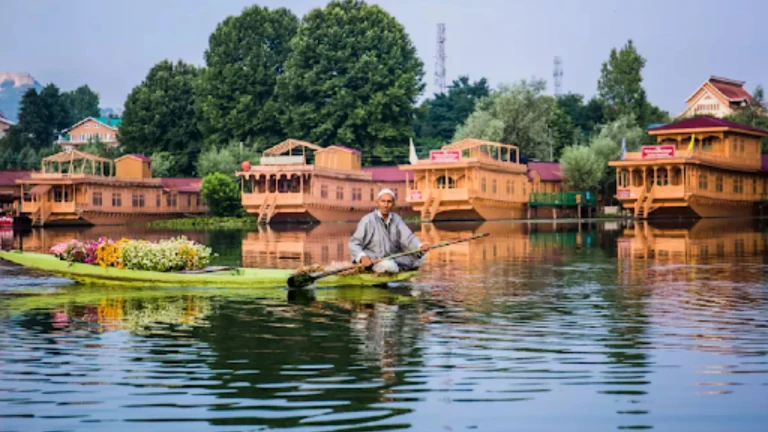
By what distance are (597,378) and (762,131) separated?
6794 cm

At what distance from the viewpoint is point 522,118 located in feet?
273

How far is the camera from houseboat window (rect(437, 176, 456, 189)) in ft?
236

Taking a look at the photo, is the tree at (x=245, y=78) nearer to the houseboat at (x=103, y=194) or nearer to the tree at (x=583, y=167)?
the houseboat at (x=103, y=194)

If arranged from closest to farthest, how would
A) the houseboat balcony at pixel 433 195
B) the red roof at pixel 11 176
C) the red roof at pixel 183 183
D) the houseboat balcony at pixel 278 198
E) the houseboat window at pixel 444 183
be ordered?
the houseboat balcony at pixel 433 195, the houseboat window at pixel 444 183, the houseboat balcony at pixel 278 198, the red roof at pixel 11 176, the red roof at pixel 183 183

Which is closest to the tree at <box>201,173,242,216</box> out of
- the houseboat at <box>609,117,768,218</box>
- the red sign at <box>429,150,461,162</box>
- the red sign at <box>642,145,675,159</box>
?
the red sign at <box>429,150,461,162</box>

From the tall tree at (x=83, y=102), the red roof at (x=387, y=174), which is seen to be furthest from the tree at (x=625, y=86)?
the tall tree at (x=83, y=102)

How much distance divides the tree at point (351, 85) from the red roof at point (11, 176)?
2019cm

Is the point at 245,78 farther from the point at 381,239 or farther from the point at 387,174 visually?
the point at 381,239

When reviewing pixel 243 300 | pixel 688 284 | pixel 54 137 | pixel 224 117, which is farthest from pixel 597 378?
pixel 54 137

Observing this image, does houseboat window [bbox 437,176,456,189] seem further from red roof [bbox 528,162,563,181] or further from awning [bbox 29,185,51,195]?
awning [bbox 29,185,51,195]

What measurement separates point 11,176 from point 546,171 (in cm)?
4019

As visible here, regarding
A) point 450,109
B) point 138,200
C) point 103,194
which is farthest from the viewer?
point 450,109

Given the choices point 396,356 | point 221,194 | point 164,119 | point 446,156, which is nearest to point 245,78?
point 164,119

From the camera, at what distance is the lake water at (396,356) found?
9.56m
